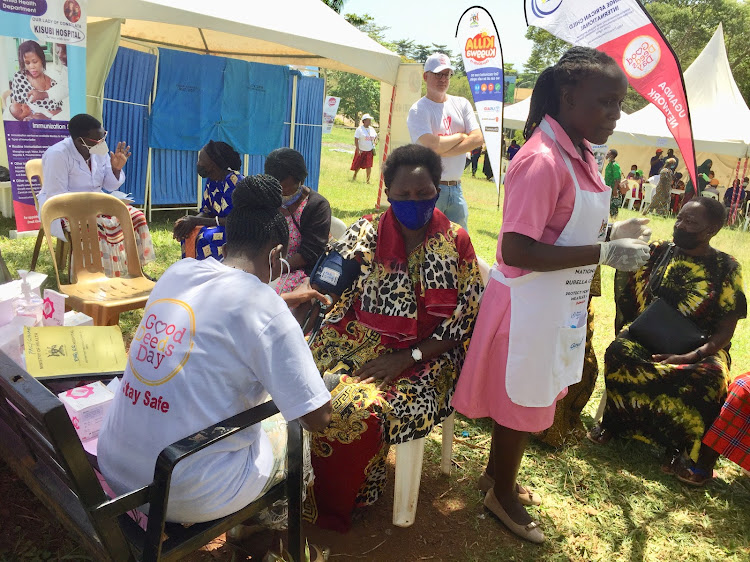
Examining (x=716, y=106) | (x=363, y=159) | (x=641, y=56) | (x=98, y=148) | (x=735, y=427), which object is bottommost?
(x=735, y=427)

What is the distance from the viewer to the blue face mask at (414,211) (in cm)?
245

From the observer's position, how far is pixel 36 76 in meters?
5.69

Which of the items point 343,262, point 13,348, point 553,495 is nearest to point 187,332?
point 343,262

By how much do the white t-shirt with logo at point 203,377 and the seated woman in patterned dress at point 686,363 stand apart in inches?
92.3

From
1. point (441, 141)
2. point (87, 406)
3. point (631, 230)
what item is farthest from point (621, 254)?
point (441, 141)

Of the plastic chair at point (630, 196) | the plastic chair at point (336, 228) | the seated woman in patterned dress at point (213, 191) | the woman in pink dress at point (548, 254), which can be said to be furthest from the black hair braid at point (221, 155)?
the plastic chair at point (630, 196)

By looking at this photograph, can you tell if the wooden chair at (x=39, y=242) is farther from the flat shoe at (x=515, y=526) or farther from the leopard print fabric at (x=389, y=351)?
the flat shoe at (x=515, y=526)

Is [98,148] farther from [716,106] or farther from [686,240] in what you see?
[716,106]

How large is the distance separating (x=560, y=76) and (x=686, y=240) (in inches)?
65.3

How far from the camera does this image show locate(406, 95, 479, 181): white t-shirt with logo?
5.03 metres

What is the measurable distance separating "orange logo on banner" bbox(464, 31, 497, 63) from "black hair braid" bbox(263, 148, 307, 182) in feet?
12.6

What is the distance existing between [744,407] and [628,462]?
2.26 feet

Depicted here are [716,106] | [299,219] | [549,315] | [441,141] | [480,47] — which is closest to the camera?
[549,315]

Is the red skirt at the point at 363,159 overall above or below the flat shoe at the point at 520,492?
above
